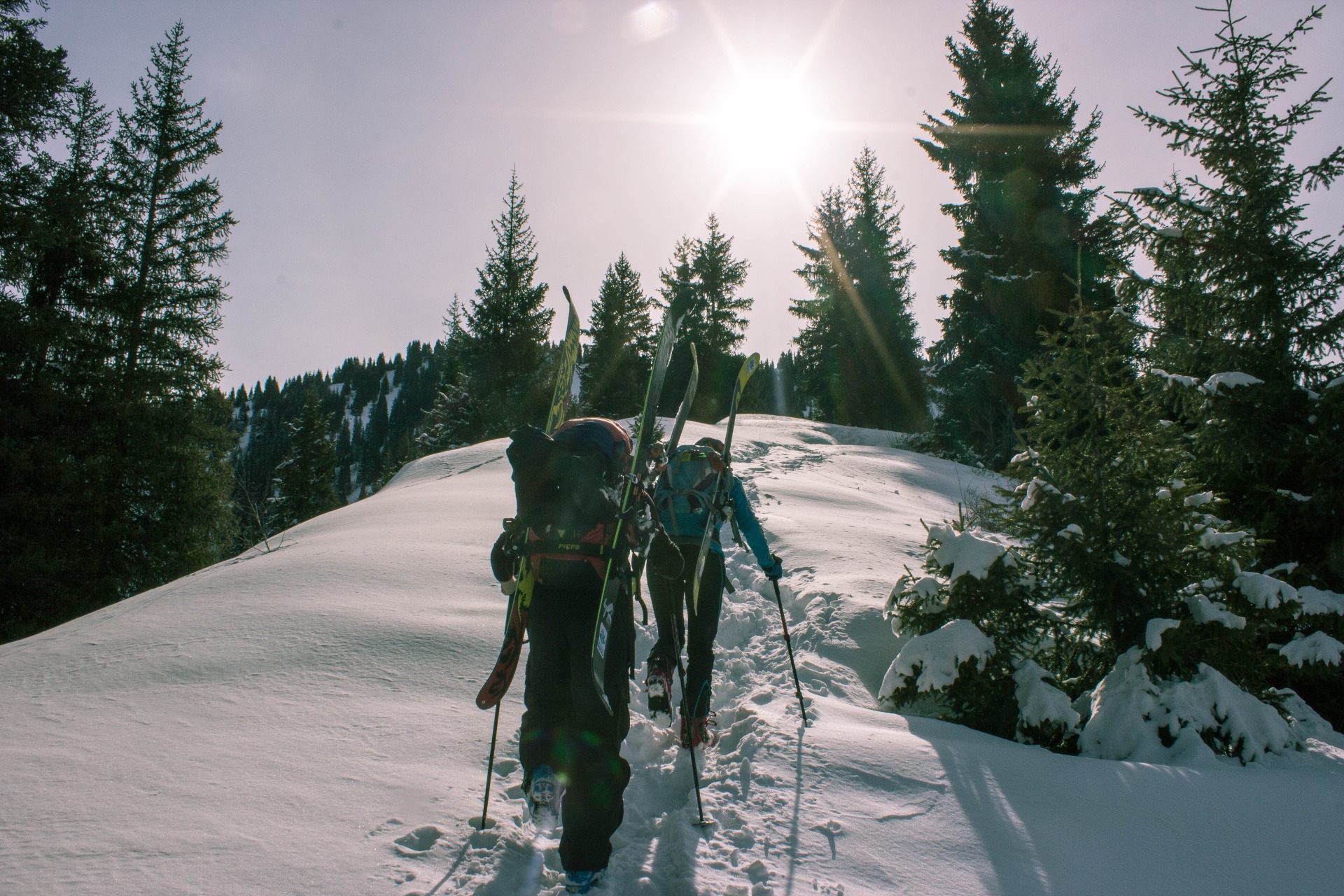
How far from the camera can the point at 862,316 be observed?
2712 cm

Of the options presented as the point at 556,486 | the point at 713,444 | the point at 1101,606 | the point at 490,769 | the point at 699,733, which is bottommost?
the point at 699,733

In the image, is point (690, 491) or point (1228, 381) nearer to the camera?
point (690, 491)

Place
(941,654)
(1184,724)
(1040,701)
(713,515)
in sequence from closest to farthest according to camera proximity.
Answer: (1184,724) < (1040,701) < (941,654) < (713,515)

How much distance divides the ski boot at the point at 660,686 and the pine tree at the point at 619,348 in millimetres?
21938

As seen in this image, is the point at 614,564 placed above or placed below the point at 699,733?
above

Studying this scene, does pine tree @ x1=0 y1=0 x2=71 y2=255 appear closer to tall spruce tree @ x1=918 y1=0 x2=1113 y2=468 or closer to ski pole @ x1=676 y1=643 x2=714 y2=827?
ski pole @ x1=676 y1=643 x2=714 y2=827

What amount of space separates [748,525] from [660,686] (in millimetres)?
1267

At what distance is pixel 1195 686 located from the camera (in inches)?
156

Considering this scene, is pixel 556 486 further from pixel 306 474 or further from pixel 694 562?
pixel 306 474

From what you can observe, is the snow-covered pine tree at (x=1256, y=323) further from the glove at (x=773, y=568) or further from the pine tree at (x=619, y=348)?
the pine tree at (x=619, y=348)

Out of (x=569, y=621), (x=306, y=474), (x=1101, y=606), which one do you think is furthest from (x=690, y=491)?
(x=306, y=474)

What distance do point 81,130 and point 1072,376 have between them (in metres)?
22.2

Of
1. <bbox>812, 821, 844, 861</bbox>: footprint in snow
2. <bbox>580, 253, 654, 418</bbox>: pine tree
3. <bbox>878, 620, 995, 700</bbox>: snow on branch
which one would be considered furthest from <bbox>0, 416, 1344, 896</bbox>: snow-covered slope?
<bbox>580, 253, 654, 418</bbox>: pine tree

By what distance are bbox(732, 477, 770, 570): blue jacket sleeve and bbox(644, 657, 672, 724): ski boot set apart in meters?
1.00
